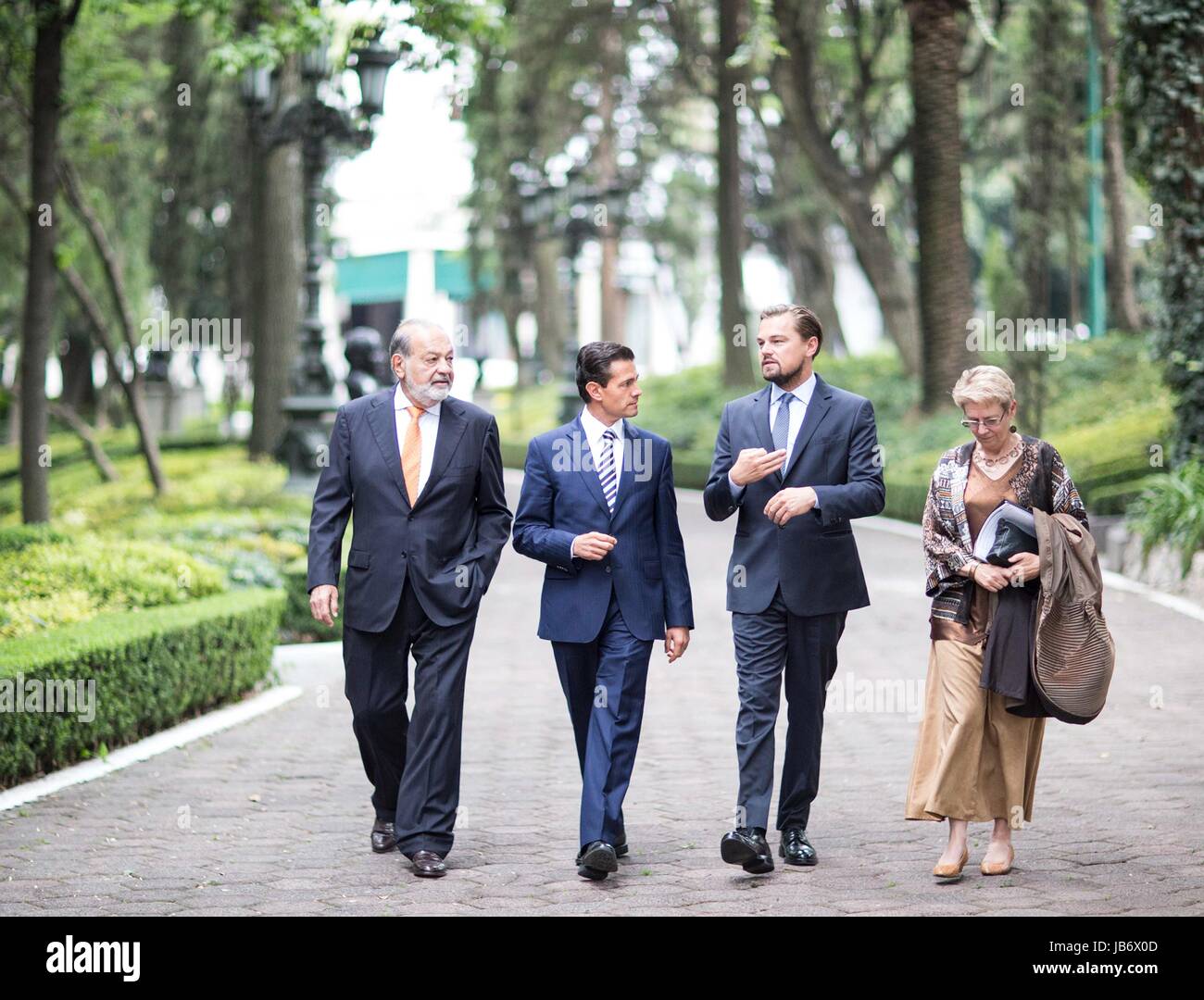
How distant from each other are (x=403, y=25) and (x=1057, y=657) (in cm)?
1017

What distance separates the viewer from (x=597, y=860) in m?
6.18

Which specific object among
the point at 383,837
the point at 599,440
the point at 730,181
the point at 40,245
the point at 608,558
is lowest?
the point at 383,837

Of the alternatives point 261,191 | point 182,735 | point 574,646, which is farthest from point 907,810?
point 261,191

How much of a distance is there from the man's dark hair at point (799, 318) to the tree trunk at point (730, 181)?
2216cm

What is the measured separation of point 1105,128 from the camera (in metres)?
28.7

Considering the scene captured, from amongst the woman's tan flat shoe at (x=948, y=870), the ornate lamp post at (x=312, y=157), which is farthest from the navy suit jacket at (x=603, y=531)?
the ornate lamp post at (x=312, y=157)

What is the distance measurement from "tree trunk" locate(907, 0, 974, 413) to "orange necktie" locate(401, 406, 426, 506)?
16.5 metres

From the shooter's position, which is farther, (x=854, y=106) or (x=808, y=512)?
(x=854, y=106)

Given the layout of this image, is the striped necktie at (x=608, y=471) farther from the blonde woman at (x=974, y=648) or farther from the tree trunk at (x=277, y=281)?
the tree trunk at (x=277, y=281)

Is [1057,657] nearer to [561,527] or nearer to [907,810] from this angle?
[907,810]

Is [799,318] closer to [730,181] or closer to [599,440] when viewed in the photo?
[599,440]

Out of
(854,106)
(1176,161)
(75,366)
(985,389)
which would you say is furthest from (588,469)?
(75,366)

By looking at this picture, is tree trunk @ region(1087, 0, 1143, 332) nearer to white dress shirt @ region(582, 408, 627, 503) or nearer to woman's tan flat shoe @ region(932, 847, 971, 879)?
white dress shirt @ region(582, 408, 627, 503)

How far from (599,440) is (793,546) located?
0.81 meters
